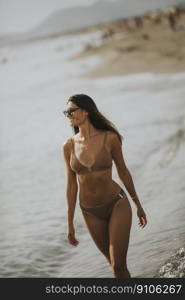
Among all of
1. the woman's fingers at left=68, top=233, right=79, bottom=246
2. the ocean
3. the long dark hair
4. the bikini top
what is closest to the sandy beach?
the ocean

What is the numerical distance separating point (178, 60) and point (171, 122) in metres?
0.51

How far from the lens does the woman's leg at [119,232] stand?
257 cm

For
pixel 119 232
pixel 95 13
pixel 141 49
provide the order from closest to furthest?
pixel 119 232
pixel 95 13
pixel 141 49

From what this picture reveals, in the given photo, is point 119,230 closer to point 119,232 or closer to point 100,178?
point 119,232

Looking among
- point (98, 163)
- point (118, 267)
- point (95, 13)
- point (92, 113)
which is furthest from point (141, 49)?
point (118, 267)

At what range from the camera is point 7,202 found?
13.4ft

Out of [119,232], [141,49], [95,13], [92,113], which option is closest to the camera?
[119,232]

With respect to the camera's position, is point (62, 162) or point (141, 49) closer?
point (62, 162)

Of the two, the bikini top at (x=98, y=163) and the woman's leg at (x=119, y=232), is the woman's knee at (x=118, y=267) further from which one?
the bikini top at (x=98, y=163)

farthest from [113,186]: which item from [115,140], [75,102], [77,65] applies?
[77,65]

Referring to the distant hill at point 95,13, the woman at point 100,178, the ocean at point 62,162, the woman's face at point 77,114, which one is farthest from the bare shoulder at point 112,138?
the distant hill at point 95,13

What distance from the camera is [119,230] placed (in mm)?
2564

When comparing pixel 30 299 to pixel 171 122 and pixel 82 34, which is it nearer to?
pixel 171 122

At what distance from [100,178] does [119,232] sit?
29 centimetres
